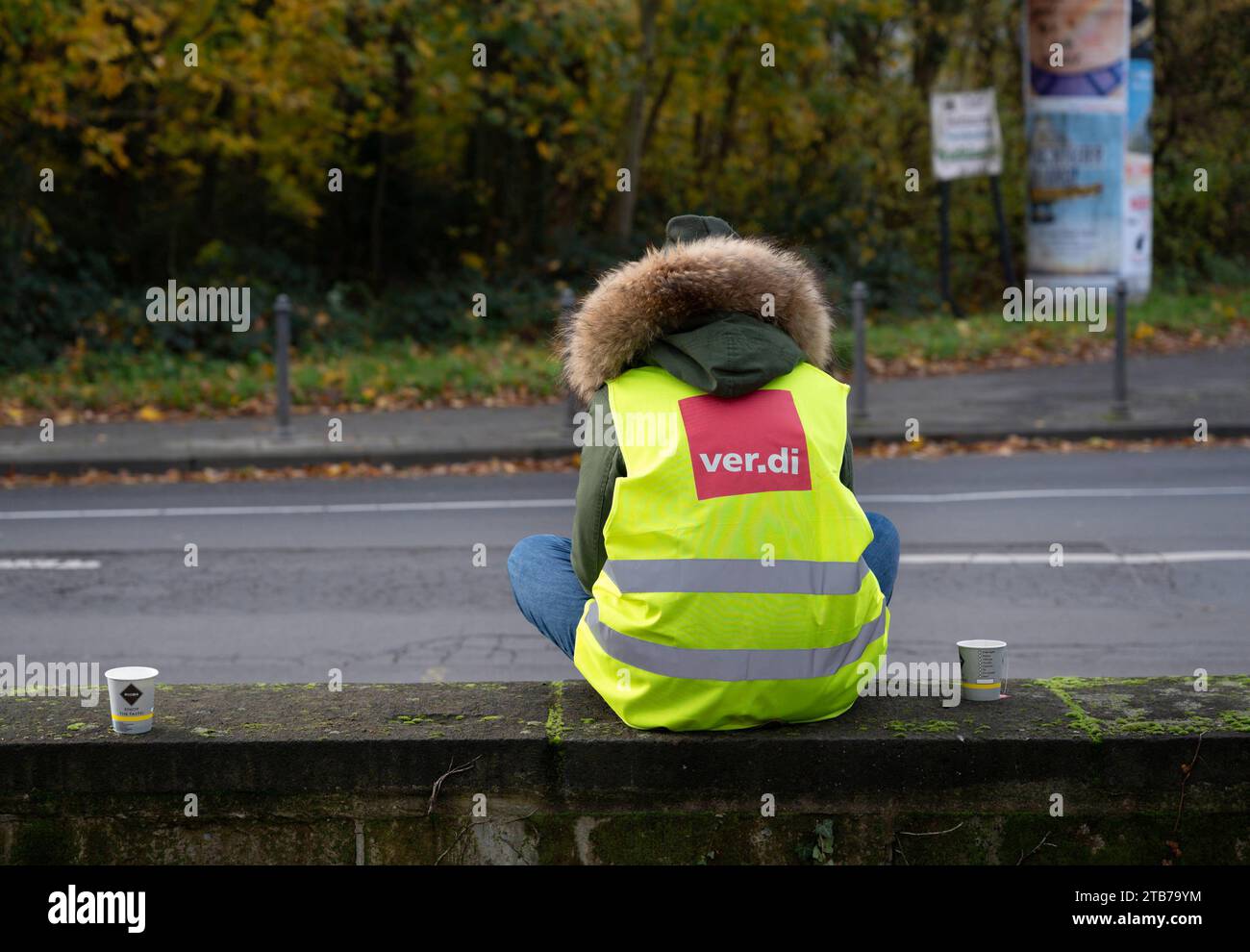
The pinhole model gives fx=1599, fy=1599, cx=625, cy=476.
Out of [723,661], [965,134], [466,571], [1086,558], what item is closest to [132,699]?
[723,661]

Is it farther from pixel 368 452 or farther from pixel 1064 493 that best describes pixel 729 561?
pixel 368 452

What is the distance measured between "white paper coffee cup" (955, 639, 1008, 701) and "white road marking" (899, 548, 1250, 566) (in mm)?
4684

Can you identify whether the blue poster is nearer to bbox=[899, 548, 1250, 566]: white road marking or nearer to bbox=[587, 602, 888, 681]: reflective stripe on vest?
bbox=[899, 548, 1250, 566]: white road marking

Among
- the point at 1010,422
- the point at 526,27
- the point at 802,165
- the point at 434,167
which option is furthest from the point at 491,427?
the point at 802,165

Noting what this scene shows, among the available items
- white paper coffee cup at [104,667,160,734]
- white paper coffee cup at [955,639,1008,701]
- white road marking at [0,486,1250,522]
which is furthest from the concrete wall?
white road marking at [0,486,1250,522]

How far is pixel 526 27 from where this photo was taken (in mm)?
18703

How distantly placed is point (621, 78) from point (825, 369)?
54.0ft

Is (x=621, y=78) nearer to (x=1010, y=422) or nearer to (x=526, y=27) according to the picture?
(x=526, y=27)

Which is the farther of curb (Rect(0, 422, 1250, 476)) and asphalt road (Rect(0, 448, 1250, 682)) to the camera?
curb (Rect(0, 422, 1250, 476))

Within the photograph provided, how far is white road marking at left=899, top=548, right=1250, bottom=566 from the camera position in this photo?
8492 millimetres

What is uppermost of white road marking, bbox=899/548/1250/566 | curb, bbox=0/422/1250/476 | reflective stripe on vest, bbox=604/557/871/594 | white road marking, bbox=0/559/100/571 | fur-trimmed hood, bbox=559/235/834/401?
fur-trimmed hood, bbox=559/235/834/401

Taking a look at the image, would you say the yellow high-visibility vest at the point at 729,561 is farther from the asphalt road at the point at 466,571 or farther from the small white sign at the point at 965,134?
the small white sign at the point at 965,134

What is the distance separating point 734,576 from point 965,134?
701 inches

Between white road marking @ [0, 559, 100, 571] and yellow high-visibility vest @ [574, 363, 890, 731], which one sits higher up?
yellow high-visibility vest @ [574, 363, 890, 731]
